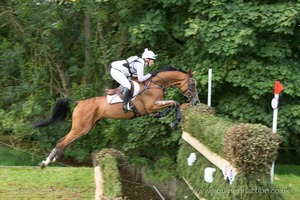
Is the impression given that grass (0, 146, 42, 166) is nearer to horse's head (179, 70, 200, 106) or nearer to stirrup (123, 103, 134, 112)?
stirrup (123, 103, 134, 112)

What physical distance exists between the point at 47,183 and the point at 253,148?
381cm

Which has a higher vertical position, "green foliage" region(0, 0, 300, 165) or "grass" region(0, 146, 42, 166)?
"green foliage" region(0, 0, 300, 165)

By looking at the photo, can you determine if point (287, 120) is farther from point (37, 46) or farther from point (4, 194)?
point (37, 46)

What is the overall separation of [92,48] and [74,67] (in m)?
0.65

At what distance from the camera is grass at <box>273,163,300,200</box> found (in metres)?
5.89

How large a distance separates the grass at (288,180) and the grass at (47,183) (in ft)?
9.04

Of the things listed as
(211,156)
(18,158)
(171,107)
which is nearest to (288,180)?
(171,107)

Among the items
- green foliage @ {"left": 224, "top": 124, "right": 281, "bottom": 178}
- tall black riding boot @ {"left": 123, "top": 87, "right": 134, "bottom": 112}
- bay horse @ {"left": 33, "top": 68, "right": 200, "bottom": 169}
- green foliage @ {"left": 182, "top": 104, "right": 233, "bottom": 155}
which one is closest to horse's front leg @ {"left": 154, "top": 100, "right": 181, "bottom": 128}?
bay horse @ {"left": 33, "top": 68, "right": 200, "bottom": 169}

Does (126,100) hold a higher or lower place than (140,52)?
lower

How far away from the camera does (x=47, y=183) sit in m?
6.28

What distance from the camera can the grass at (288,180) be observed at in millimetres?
5887

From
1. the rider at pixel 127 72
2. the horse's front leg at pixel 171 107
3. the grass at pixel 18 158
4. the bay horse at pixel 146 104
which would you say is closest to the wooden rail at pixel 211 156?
the horse's front leg at pixel 171 107

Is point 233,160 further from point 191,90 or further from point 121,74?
point 121,74

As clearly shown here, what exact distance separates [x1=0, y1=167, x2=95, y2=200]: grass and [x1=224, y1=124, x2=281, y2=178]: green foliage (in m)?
2.70
